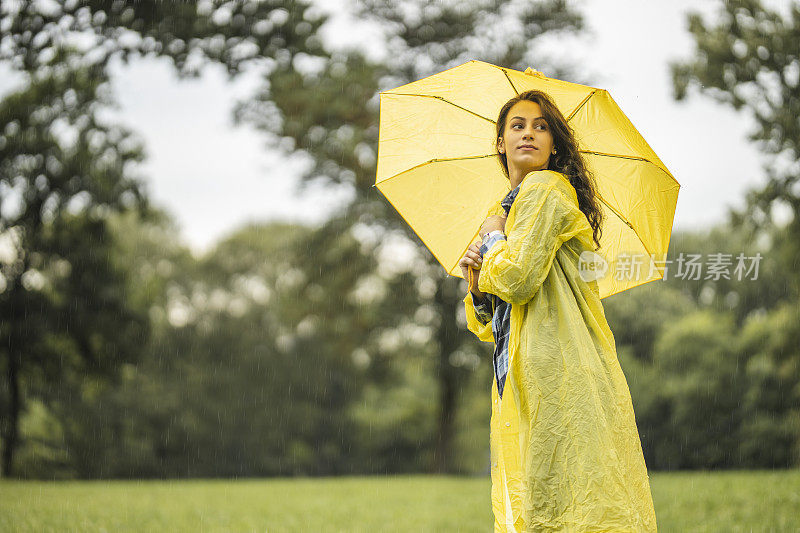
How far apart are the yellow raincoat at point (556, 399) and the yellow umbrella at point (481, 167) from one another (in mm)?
742

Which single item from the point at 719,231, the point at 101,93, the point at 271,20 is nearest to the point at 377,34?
the point at 101,93

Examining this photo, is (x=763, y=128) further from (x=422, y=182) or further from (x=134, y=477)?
(x=134, y=477)

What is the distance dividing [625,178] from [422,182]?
89cm

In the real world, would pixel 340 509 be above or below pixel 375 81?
below

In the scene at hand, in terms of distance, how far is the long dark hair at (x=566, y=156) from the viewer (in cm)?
262

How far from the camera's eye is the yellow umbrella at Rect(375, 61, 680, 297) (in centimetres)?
298

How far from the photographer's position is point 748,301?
25531 mm

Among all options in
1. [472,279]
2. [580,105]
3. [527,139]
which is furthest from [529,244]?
[580,105]

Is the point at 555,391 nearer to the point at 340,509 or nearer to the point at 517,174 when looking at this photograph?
the point at 517,174

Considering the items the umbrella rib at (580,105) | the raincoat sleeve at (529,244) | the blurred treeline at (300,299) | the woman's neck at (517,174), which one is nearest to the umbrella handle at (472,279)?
the raincoat sleeve at (529,244)

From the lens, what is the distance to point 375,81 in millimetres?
16797

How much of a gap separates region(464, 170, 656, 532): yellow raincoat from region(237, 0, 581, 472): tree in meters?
12.9

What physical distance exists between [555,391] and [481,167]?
4.31 feet

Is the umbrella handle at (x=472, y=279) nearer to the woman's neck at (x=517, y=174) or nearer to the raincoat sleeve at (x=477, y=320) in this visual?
the raincoat sleeve at (x=477, y=320)
